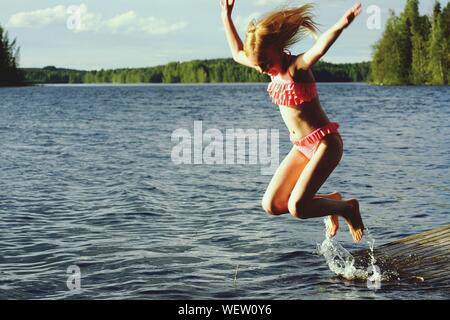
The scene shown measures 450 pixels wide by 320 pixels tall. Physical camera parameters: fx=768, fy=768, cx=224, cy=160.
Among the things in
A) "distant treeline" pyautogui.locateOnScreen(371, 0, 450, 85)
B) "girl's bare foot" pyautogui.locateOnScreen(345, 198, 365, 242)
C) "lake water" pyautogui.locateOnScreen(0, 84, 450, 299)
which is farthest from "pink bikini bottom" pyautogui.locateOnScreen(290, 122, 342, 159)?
"distant treeline" pyautogui.locateOnScreen(371, 0, 450, 85)

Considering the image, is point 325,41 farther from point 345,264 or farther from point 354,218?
point 345,264

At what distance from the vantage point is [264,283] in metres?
11.0

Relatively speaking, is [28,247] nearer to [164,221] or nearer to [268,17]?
[164,221]

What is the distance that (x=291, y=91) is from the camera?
738cm

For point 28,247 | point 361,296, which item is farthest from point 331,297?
point 28,247

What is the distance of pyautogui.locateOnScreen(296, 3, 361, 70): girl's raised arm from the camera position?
639cm

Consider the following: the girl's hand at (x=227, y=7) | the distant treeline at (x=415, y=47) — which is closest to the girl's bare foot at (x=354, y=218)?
the girl's hand at (x=227, y=7)

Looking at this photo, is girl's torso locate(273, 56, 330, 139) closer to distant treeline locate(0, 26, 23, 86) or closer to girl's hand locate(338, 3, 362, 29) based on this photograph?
girl's hand locate(338, 3, 362, 29)

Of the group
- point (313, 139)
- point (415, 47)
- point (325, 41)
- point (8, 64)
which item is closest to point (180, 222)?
point (313, 139)

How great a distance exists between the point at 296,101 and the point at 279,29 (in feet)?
2.33

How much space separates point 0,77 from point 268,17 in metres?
159

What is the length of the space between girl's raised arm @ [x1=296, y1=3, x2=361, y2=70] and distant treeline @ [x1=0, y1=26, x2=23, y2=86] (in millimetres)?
150963

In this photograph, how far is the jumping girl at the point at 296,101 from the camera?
23.7 feet
